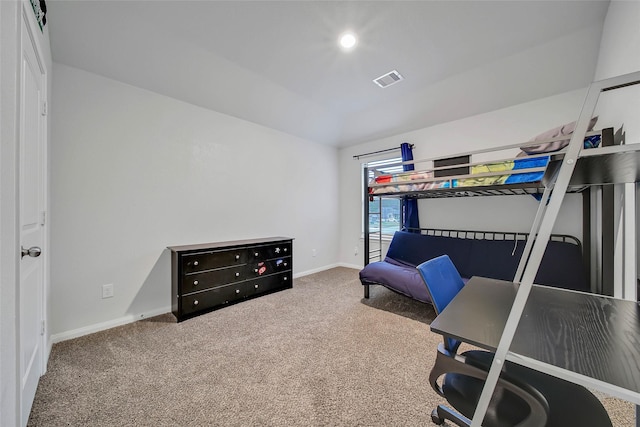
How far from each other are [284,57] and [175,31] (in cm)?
99

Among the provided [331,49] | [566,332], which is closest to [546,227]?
[566,332]

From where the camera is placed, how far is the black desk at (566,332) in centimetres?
59

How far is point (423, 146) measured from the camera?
3740mm

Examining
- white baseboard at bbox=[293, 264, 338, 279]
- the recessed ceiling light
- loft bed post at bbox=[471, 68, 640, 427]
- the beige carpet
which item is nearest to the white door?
the beige carpet

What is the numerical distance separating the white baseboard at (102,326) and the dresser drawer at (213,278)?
1.60 feet

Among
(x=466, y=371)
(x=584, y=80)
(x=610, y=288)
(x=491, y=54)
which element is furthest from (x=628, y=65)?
(x=466, y=371)

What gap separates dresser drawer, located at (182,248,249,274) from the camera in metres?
2.48

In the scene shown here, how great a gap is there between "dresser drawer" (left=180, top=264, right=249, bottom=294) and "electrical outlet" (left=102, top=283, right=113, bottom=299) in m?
0.62

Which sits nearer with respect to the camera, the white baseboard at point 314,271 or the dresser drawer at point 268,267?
the dresser drawer at point 268,267

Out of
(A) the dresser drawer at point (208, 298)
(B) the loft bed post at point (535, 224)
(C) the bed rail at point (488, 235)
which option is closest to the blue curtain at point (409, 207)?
(C) the bed rail at point (488, 235)

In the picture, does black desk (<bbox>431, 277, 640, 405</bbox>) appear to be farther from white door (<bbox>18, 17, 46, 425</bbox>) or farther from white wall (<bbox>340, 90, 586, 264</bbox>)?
white wall (<bbox>340, 90, 586, 264</bbox>)

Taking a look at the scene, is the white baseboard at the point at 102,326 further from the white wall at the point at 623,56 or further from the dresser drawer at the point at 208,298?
the white wall at the point at 623,56

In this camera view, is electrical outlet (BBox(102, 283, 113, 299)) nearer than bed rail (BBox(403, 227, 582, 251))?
Yes

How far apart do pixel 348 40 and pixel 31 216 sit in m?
2.71
